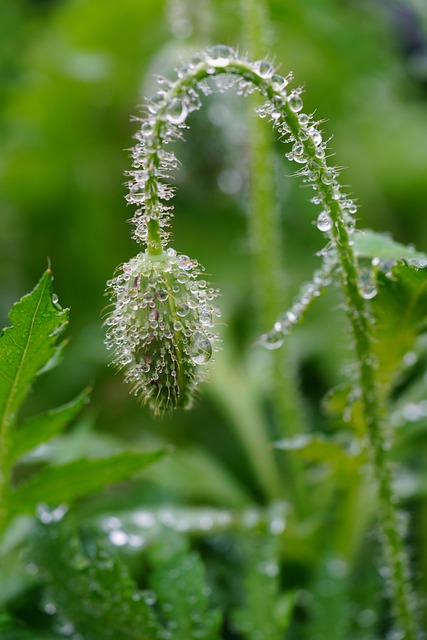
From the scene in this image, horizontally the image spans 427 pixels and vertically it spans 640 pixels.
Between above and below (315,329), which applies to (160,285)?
below

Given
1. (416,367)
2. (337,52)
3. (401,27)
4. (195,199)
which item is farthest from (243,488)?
(401,27)

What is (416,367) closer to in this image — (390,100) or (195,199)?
(195,199)

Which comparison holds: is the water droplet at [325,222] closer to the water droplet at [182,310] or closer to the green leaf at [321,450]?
the water droplet at [182,310]

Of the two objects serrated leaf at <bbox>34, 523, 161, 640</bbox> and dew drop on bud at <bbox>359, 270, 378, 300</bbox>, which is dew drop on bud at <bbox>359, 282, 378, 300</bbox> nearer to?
dew drop on bud at <bbox>359, 270, 378, 300</bbox>

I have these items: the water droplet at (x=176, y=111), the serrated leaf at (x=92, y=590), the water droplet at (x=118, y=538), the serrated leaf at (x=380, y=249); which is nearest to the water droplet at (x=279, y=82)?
the water droplet at (x=176, y=111)

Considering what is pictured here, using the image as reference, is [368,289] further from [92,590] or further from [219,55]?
[92,590]

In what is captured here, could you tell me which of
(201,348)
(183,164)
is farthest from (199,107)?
(183,164)

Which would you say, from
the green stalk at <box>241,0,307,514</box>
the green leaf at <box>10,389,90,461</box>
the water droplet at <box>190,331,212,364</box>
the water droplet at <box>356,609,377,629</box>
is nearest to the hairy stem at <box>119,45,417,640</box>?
the water droplet at <box>190,331,212,364</box>
